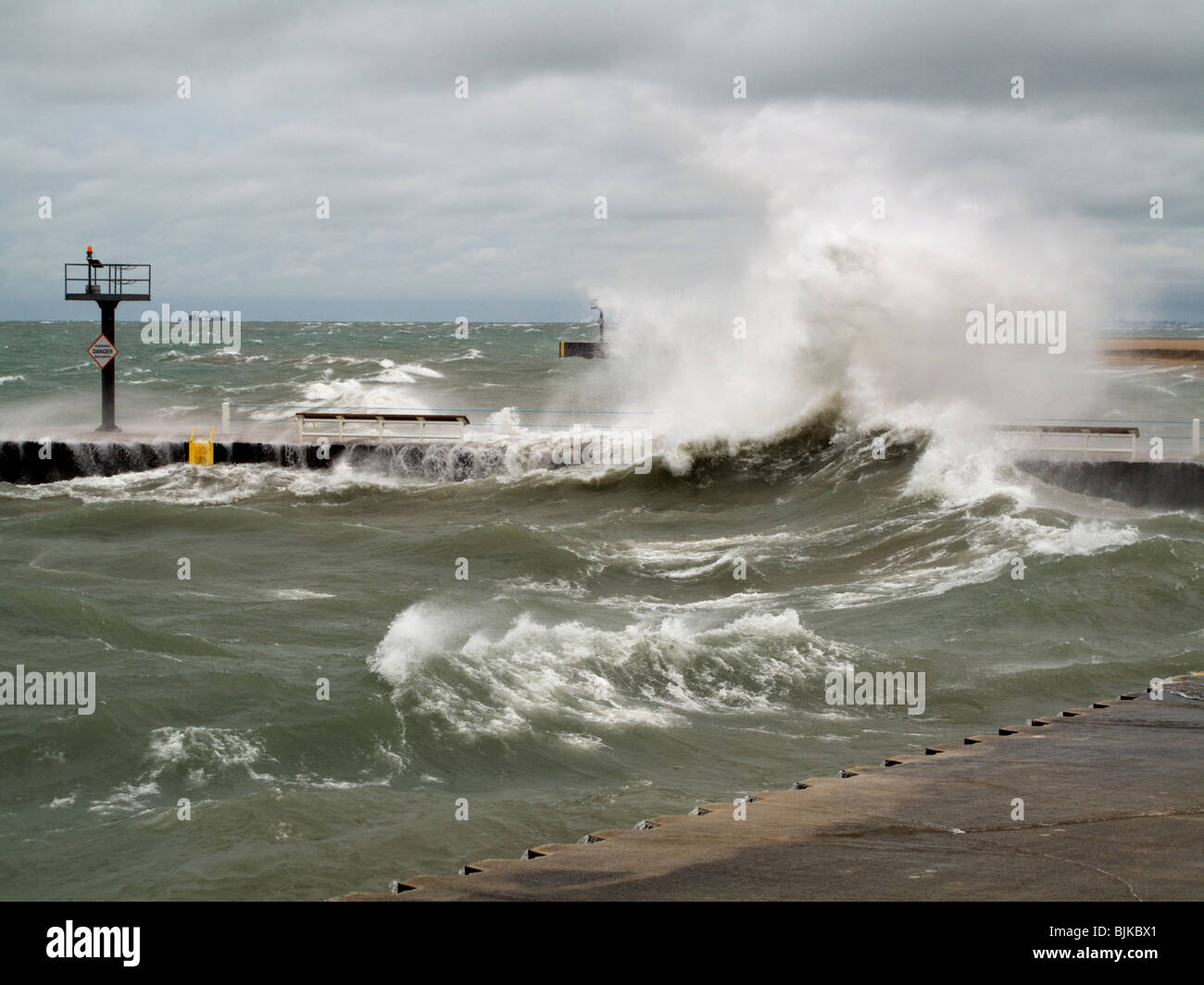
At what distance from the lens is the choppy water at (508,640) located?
7.71m

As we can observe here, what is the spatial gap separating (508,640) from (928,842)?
6320 millimetres

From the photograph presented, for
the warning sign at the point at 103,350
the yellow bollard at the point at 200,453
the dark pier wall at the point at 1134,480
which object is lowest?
the dark pier wall at the point at 1134,480

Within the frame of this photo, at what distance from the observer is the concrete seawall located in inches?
189

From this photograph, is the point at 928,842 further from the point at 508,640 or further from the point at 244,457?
the point at 244,457

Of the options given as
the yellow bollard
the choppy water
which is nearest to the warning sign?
the yellow bollard

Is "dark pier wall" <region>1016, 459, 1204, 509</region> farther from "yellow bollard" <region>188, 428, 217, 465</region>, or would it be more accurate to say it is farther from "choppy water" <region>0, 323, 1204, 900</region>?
"yellow bollard" <region>188, 428, 217, 465</region>

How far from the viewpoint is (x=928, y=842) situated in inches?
217

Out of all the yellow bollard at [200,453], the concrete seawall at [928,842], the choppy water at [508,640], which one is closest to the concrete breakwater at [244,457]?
the yellow bollard at [200,453]

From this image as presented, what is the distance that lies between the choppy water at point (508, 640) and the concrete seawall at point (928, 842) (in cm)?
144

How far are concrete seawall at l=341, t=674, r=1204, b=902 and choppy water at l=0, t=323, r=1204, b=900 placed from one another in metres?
1.44

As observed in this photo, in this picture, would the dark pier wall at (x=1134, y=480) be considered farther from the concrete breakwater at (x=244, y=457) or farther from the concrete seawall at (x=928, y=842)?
the concrete seawall at (x=928, y=842)

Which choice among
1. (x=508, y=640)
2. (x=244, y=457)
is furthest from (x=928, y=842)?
(x=244, y=457)

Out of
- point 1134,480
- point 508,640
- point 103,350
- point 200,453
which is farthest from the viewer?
point 103,350

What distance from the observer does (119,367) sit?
63875 mm
